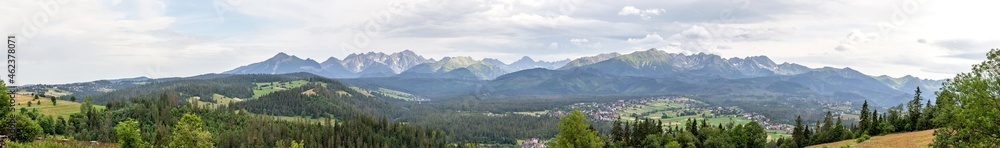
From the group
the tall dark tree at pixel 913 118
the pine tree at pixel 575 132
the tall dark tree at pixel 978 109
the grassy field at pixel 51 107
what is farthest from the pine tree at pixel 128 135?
the grassy field at pixel 51 107

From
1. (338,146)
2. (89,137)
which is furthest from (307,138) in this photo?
(89,137)

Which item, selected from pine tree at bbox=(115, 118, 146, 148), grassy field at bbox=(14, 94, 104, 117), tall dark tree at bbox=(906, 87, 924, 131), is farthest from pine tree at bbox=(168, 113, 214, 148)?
grassy field at bbox=(14, 94, 104, 117)

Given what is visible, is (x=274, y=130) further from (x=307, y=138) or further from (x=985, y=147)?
(x=985, y=147)

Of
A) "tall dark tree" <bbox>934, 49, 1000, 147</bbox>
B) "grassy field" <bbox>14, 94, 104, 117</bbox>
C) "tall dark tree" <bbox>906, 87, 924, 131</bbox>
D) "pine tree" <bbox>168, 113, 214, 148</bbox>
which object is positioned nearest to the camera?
"tall dark tree" <bbox>934, 49, 1000, 147</bbox>

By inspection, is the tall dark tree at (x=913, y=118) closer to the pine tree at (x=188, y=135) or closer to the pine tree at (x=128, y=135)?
the pine tree at (x=188, y=135)

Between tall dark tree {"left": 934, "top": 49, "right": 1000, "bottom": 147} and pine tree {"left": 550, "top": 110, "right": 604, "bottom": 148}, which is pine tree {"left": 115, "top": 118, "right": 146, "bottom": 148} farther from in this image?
tall dark tree {"left": 934, "top": 49, "right": 1000, "bottom": 147}

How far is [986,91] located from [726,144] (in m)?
68.7

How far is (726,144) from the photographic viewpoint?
93.1m

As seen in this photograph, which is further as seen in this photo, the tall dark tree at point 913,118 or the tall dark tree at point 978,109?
the tall dark tree at point 913,118

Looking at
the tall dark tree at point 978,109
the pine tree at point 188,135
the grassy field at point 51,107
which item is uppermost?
the tall dark tree at point 978,109

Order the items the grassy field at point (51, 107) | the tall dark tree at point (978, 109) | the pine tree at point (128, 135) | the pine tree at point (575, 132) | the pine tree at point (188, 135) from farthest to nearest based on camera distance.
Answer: the grassy field at point (51, 107)
the pine tree at point (128, 135)
the pine tree at point (188, 135)
the pine tree at point (575, 132)
the tall dark tree at point (978, 109)

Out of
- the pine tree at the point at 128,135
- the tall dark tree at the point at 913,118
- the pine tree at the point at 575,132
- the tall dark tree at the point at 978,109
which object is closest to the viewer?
the tall dark tree at the point at 978,109

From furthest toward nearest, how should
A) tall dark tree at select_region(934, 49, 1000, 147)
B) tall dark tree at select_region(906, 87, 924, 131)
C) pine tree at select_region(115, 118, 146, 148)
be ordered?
1. tall dark tree at select_region(906, 87, 924, 131)
2. pine tree at select_region(115, 118, 146, 148)
3. tall dark tree at select_region(934, 49, 1000, 147)

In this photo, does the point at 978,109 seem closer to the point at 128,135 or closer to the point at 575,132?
the point at 575,132
